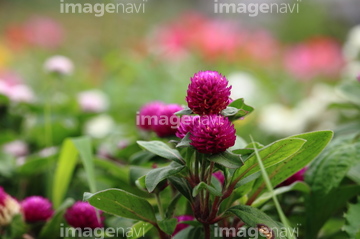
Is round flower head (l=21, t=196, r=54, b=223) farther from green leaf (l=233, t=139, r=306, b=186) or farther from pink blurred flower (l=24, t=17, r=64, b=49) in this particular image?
pink blurred flower (l=24, t=17, r=64, b=49)

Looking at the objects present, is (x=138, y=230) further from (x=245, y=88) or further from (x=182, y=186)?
(x=245, y=88)

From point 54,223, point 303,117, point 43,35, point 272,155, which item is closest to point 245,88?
point 303,117

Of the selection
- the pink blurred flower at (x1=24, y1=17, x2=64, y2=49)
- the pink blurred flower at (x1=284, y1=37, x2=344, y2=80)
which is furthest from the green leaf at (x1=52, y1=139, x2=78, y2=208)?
the pink blurred flower at (x1=24, y1=17, x2=64, y2=49)

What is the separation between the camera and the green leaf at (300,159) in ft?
2.57

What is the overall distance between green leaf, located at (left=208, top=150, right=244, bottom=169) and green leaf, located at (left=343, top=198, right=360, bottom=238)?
0.28 meters

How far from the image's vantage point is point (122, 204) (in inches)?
30.4

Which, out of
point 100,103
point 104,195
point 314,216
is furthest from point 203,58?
point 104,195

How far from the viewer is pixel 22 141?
1.60 meters

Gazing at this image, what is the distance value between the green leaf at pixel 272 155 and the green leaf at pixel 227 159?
4cm

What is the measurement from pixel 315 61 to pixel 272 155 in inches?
115

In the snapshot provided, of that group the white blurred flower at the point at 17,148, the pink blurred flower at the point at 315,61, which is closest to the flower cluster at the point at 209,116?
the white blurred flower at the point at 17,148

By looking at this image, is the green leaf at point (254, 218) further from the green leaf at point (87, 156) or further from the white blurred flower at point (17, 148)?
the white blurred flower at point (17, 148)

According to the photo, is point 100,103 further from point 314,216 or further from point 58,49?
point 58,49

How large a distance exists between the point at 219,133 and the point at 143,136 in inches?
23.0
